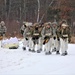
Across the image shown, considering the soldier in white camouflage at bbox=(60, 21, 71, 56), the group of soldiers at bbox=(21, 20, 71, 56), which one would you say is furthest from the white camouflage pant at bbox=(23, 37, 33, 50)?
the soldier in white camouflage at bbox=(60, 21, 71, 56)

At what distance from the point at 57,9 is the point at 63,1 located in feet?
4.71

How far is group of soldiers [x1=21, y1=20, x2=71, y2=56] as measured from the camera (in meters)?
20.0

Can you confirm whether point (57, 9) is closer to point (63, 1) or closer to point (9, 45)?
point (63, 1)

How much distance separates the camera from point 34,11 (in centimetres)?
5209

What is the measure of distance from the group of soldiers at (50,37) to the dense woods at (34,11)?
1928 cm

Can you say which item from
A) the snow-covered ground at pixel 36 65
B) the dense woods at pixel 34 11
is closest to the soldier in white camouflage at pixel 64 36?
the snow-covered ground at pixel 36 65

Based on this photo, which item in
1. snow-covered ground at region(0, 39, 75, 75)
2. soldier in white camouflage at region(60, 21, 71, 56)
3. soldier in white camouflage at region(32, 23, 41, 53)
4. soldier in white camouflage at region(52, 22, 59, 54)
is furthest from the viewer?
soldier in white camouflage at region(32, 23, 41, 53)

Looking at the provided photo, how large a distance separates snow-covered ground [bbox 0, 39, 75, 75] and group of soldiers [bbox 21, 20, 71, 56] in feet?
2.18

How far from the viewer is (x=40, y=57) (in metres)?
19.5

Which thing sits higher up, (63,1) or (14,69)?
(63,1)

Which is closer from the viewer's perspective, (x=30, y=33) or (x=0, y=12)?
(x=30, y=33)

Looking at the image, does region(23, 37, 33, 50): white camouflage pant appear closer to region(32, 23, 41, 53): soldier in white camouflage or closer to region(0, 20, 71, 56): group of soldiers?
region(0, 20, 71, 56): group of soldiers

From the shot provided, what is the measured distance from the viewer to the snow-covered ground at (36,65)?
51.6 ft

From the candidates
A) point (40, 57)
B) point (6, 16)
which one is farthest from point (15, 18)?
point (40, 57)
